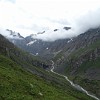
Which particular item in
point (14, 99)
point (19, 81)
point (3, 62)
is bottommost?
point (14, 99)

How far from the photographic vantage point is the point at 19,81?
330 ft

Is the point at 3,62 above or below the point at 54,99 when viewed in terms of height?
above

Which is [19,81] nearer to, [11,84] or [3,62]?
[11,84]

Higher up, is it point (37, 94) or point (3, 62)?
point (3, 62)

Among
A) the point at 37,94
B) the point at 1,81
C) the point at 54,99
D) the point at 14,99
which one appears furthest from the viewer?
the point at 54,99

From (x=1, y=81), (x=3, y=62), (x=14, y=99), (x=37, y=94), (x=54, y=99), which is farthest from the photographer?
(x=3, y=62)

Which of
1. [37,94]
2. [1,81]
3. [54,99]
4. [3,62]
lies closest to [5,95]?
[1,81]

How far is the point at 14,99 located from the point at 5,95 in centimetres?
261

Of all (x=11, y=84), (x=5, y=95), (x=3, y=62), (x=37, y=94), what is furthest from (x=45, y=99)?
(x=3, y=62)

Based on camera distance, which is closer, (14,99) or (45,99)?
(14,99)

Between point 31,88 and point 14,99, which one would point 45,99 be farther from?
point 14,99

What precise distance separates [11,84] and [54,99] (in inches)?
648

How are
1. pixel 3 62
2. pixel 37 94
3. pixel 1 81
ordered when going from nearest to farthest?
pixel 1 81
pixel 37 94
pixel 3 62

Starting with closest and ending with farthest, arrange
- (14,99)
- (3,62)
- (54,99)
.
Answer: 1. (14,99)
2. (54,99)
3. (3,62)
